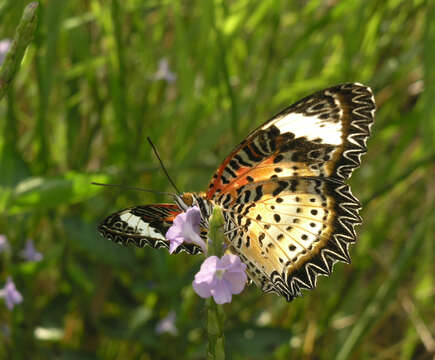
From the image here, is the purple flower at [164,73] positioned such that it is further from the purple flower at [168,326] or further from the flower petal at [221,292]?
the flower petal at [221,292]

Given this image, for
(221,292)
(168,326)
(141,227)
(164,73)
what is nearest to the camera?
(221,292)

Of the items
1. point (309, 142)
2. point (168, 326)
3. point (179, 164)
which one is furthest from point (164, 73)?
point (309, 142)

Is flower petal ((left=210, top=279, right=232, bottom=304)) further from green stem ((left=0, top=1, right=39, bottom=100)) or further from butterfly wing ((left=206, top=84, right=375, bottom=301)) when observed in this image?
green stem ((left=0, top=1, right=39, bottom=100))

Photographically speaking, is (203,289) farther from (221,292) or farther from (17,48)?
(17,48)

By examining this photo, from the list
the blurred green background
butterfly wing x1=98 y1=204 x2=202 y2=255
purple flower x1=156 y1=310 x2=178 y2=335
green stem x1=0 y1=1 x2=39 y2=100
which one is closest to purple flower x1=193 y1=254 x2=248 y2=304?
butterfly wing x1=98 y1=204 x2=202 y2=255

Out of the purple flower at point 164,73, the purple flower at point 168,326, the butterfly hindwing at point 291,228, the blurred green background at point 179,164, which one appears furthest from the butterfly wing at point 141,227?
the purple flower at point 164,73
